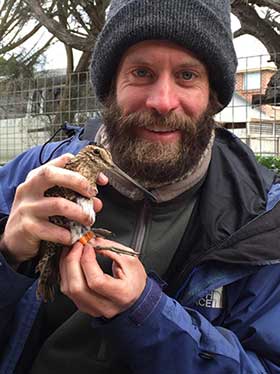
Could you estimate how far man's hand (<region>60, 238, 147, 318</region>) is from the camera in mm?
1318

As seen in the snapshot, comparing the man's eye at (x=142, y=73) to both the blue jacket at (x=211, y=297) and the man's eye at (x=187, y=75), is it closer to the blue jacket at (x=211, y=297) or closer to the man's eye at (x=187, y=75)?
the man's eye at (x=187, y=75)

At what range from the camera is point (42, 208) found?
132 centimetres

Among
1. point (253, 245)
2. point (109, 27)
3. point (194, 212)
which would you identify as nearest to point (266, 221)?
point (253, 245)

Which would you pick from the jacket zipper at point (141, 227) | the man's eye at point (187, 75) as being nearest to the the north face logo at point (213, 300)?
the jacket zipper at point (141, 227)

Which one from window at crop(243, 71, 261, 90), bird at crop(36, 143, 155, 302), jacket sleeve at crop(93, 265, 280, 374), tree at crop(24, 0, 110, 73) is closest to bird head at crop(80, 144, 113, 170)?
bird at crop(36, 143, 155, 302)

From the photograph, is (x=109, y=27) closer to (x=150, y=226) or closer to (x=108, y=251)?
(x=150, y=226)

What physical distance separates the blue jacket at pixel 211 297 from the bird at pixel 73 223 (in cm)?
6

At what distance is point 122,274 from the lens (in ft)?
4.50

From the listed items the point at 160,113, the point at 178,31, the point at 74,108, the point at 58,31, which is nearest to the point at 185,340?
the point at 160,113

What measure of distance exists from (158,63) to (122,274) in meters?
0.71

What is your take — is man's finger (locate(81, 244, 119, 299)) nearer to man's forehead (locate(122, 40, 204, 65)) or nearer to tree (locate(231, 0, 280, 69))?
man's forehead (locate(122, 40, 204, 65))

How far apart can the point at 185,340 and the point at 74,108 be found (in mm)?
6223

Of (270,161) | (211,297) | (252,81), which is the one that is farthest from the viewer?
(252,81)

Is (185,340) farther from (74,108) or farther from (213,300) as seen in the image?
(74,108)
